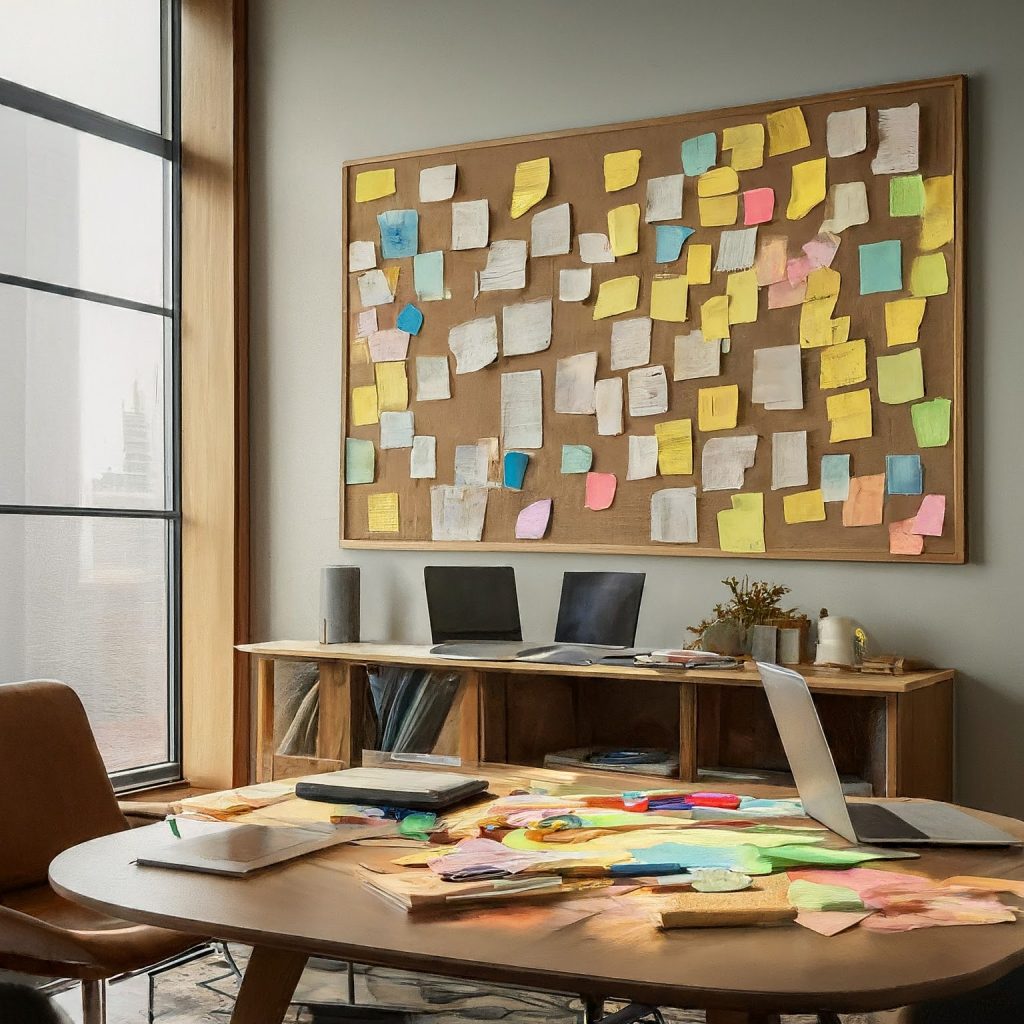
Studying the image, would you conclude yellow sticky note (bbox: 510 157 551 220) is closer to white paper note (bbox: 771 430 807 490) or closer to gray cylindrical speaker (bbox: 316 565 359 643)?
white paper note (bbox: 771 430 807 490)

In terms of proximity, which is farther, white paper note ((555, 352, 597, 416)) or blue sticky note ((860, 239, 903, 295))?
white paper note ((555, 352, 597, 416))

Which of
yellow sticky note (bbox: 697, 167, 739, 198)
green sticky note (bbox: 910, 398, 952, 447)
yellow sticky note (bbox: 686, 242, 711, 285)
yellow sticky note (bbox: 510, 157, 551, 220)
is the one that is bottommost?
green sticky note (bbox: 910, 398, 952, 447)

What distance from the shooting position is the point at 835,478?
3.73 metres

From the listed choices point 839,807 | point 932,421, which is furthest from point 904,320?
point 839,807

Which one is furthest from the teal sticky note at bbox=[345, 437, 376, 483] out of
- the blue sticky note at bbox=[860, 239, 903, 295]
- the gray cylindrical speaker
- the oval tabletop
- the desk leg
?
the oval tabletop

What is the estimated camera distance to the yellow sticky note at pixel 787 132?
3796 millimetres

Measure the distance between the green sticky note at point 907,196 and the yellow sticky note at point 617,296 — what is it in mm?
811

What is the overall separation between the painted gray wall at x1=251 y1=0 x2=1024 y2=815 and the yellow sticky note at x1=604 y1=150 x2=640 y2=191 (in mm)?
145

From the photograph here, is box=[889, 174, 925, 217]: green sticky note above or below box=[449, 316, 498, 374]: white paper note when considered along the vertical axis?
above

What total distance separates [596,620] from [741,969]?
8.52 ft

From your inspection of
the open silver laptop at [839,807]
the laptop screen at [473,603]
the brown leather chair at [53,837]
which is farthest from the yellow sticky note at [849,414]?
the brown leather chair at [53,837]

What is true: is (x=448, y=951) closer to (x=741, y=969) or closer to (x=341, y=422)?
(x=741, y=969)

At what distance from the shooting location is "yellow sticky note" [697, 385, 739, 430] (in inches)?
153

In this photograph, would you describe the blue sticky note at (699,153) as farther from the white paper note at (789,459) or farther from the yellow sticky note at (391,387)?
the yellow sticky note at (391,387)
